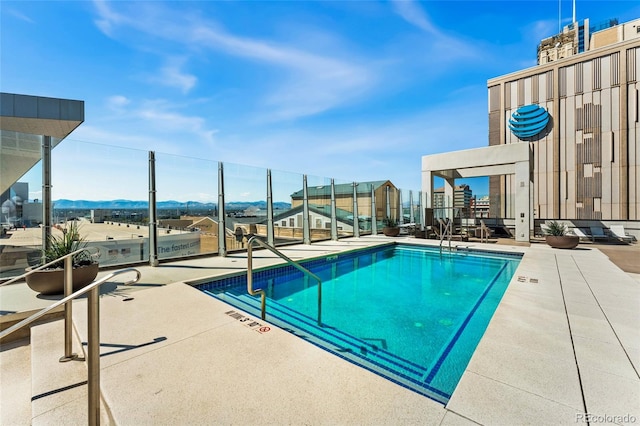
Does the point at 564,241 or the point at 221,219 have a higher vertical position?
the point at 221,219

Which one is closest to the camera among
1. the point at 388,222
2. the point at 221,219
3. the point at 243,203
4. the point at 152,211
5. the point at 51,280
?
the point at 51,280

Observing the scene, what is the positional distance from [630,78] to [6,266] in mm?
23981

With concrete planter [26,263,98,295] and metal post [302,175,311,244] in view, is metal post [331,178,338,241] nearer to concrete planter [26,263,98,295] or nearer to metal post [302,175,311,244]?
metal post [302,175,311,244]

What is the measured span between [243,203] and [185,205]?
1.54 meters

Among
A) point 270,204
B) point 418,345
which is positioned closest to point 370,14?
point 270,204

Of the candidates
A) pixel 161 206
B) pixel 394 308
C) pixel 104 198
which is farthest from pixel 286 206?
pixel 394 308

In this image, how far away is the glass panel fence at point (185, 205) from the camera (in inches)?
232

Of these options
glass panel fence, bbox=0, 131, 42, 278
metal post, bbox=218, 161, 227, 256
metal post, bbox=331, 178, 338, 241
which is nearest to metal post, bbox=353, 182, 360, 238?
metal post, bbox=331, 178, 338, 241

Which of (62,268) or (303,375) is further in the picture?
(62,268)

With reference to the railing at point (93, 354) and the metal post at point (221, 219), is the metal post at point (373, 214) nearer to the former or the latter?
the metal post at point (221, 219)

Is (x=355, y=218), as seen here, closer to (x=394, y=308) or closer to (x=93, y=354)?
(x=394, y=308)

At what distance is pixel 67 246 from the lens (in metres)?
3.92

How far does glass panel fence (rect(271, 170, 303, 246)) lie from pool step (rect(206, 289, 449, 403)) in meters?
4.07

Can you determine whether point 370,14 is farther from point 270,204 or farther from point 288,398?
point 288,398
